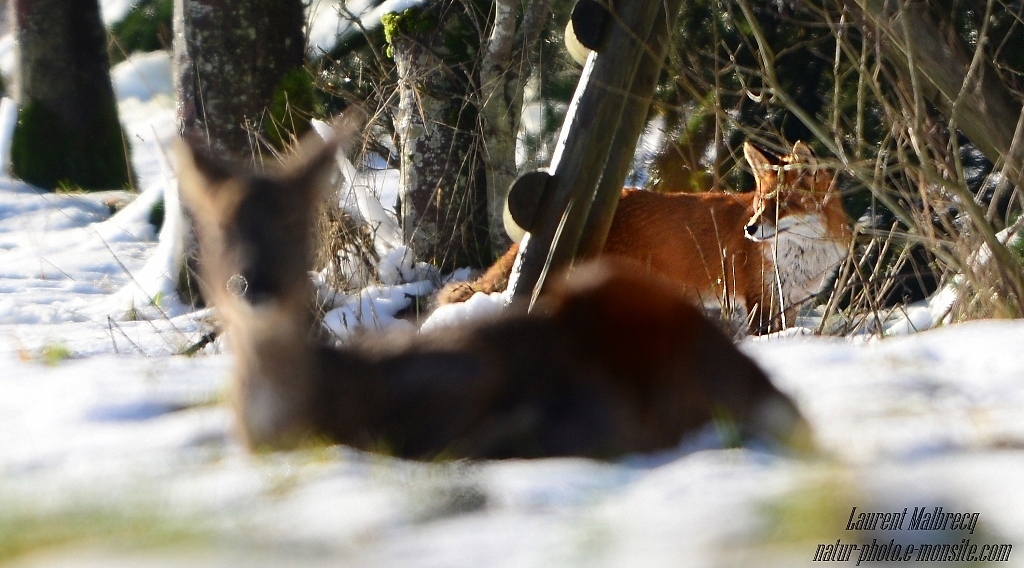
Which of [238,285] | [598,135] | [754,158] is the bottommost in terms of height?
[238,285]

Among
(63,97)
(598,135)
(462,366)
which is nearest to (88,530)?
(462,366)

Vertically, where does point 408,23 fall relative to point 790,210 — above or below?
above

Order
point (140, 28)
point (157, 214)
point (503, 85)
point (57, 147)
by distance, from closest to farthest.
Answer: point (503, 85), point (157, 214), point (57, 147), point (140, 28)

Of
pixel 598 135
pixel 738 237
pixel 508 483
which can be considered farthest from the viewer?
pixel 738 237

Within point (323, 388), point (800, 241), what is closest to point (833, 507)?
point (323, 388)

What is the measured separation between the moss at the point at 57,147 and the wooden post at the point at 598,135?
32.3 feet

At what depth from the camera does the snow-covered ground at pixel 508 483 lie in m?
1.70

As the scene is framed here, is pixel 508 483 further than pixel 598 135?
No

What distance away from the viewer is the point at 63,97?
13.1 metres

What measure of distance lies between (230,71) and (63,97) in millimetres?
7447

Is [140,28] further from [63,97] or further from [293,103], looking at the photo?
[293,103]

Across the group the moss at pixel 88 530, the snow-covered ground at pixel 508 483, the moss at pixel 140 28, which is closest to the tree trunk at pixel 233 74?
the snow-covered ground at pixel 508 483

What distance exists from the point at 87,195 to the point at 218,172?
33.8ft

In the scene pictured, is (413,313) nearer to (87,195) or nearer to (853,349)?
(853,349)
